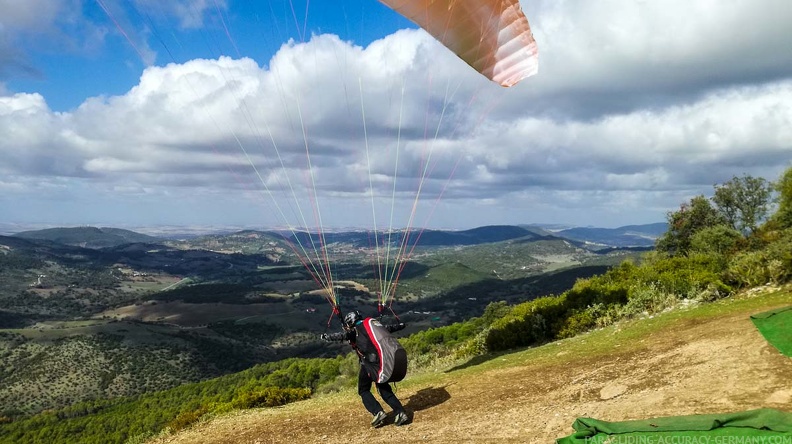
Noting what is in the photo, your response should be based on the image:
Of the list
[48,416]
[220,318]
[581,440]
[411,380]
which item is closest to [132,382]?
[48,416]

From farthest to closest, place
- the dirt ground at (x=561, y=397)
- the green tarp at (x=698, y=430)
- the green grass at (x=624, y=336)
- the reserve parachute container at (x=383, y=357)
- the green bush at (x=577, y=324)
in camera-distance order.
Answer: the green bush at (x=577, y=324) → the green grass at (x=624, y=336) → the reserve parachute container at (x=383, y=357) → the dirt ground at (x=561, y=397) → the green tarp at (x=698, y=430)

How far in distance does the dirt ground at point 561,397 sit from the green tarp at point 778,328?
150mm

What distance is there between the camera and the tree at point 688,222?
4228cm

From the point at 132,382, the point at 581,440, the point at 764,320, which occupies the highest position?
the point at 764,320

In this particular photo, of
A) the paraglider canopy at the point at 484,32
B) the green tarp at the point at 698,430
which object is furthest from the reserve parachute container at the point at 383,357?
the paraglider canopy at the point at 484,32

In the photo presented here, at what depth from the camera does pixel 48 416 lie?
2272 inches

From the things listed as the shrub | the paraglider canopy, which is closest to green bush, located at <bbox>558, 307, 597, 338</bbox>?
the paraglider canopy

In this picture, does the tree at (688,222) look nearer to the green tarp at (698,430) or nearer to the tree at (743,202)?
the tree at (743,202)

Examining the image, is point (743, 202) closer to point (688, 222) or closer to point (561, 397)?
point (688, 222)

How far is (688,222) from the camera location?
1676 inches

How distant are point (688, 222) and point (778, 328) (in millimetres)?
40462

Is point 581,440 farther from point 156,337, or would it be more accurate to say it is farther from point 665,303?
point 156,337

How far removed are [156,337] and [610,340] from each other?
113278 mm

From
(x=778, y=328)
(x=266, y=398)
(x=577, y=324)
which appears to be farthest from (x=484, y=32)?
(x=266, y=398)
